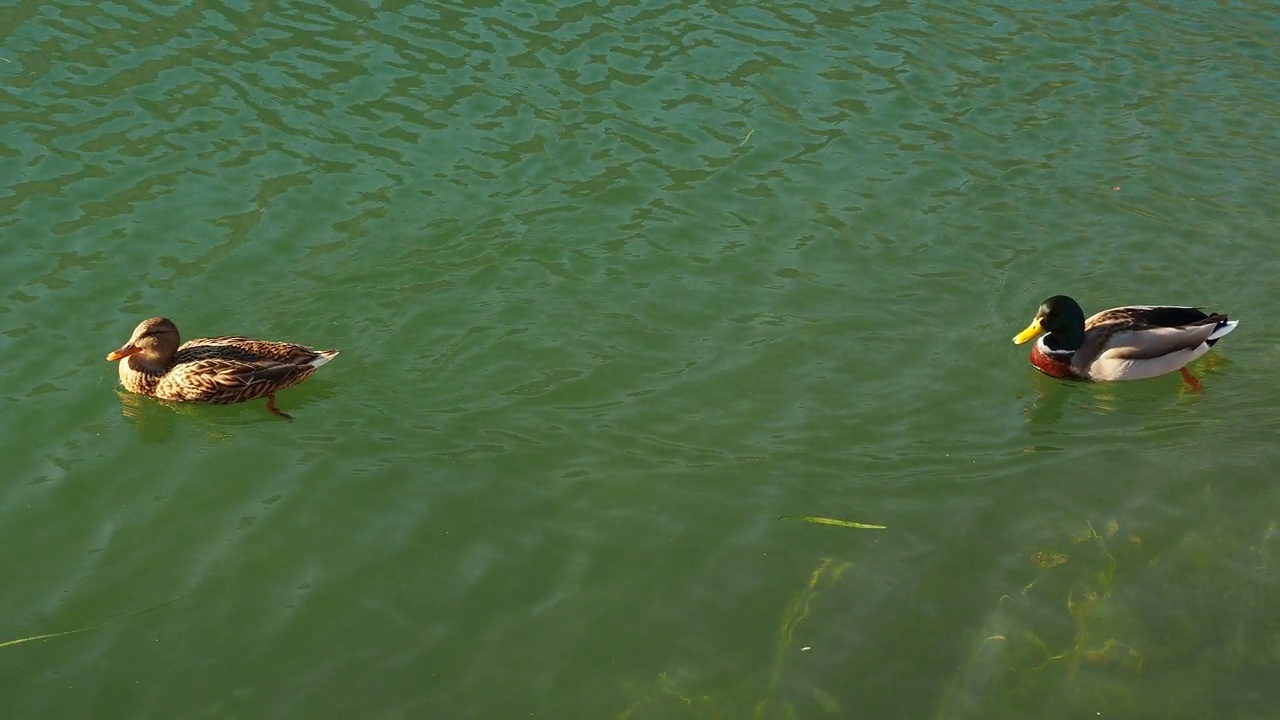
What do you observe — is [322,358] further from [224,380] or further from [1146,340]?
[1146,340]

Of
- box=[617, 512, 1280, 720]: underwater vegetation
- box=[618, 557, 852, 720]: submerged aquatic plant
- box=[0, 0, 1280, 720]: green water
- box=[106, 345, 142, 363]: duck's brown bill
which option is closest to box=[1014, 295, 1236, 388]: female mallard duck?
box=[0, 0, 1280, 720]: green water

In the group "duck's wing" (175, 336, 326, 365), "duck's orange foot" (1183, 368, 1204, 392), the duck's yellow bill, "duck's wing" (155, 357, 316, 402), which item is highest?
"duck's wing" (175, 336, 326, 365)

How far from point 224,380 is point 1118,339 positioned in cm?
802

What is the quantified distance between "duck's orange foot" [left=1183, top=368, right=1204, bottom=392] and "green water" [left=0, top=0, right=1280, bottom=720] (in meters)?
0.10

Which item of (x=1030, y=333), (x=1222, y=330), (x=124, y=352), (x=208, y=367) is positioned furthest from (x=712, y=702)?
(x=1222, y=330)

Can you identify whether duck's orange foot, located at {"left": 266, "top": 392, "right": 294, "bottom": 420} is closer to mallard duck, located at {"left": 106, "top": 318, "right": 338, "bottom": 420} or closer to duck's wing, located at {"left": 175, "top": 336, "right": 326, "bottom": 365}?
mallard duck, located at {"left": 106, "top": 318, "right": 338, "bottom": 420}

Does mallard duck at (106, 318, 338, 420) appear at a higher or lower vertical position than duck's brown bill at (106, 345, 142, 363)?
lower

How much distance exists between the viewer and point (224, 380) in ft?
35.6

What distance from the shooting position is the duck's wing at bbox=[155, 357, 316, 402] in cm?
1083

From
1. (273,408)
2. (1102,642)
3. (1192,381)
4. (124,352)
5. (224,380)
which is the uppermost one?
(124,352)

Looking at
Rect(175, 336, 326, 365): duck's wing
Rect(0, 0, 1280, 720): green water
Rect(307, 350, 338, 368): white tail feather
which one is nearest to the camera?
Rect(0, 0, 1280, 720): green water

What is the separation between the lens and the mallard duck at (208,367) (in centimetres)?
1080

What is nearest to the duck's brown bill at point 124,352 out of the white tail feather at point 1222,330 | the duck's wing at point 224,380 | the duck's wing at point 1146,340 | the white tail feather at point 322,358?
the duck's wing at point 224,380

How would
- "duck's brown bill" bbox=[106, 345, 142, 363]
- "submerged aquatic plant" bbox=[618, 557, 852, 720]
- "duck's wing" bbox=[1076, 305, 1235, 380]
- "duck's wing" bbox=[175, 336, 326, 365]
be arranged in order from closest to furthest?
"submerged aquatic plant" bbox=[618, 557, 852, 720], "duck's brown bill" bbox=[106, 345, 142, 363], "duck's wing" bbox=[175, 336, 326, 365], "duck's wing" bbox=[1076, 305, 1235, 380]
